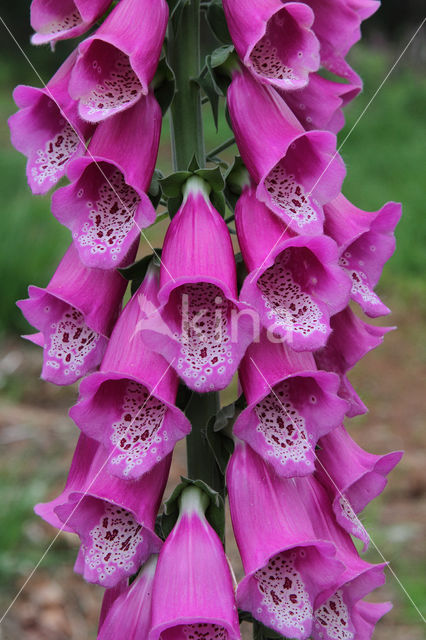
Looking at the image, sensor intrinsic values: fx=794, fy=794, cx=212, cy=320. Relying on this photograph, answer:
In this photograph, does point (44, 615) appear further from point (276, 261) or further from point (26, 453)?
point (276, 261)

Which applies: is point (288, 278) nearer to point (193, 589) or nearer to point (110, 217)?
point (110, 217)

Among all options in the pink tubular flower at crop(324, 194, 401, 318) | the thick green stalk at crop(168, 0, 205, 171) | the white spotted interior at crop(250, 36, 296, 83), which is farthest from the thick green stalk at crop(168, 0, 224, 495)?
the pink tubular flower at crop(324, 194, 401, 318)

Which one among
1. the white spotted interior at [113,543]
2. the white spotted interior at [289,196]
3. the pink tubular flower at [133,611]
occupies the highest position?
A: the white spotted interior at [289,196]

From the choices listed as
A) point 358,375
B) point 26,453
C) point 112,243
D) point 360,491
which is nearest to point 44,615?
point 26,453

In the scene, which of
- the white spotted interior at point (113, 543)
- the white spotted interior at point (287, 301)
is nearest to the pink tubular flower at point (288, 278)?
the white spotted interior at point (287, 301)

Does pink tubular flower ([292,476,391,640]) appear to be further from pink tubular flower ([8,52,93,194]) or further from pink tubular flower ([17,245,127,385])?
pink tubular flower ([8,52,93,194])

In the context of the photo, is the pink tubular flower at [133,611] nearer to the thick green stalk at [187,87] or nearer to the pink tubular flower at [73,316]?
the pink tubular flower at [73,316]
